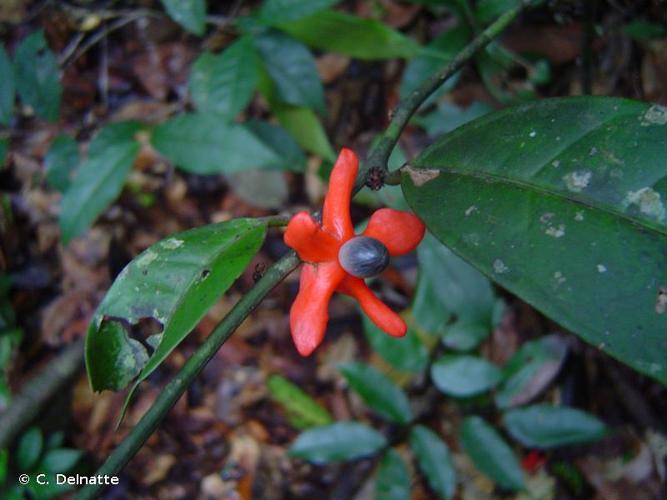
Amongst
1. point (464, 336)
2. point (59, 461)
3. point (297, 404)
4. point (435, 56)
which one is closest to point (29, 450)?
point (59, 461)

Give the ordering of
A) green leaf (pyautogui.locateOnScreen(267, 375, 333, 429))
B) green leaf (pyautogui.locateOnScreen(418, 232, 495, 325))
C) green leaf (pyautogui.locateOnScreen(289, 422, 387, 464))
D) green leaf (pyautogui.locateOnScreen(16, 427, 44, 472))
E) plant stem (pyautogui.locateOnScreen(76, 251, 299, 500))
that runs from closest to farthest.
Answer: plant stem (pyautogui.locateOnScreen(76, 251, 299, 500)) < green leaf (pyautogui.locateOnScreen(418, 232, 495, 325)) < green leaf (pyautogui.locateOnScreen(289, 422, 387, 464)) < green leaf (pyautogui.locateOnScreen(16, 427, 44, 472)) < green leaf (pyautogui.locateOnScreen(267, 375, 333, 429))

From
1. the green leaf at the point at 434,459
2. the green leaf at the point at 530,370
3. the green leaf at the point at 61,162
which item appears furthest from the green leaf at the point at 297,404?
the green leaf at the point at 61,162

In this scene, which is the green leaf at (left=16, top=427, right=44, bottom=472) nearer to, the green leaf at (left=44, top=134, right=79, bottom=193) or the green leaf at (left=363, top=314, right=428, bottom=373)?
the green leaf at (left=44, top=134, right=79, bottom=193)

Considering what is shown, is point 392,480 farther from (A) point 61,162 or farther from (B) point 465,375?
(A) point 61,162

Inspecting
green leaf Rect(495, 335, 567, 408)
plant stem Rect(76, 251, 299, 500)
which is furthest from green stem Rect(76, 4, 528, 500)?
green leaf Rect(495, 335, 567, 408)

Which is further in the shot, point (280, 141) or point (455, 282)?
point (280, 141)
